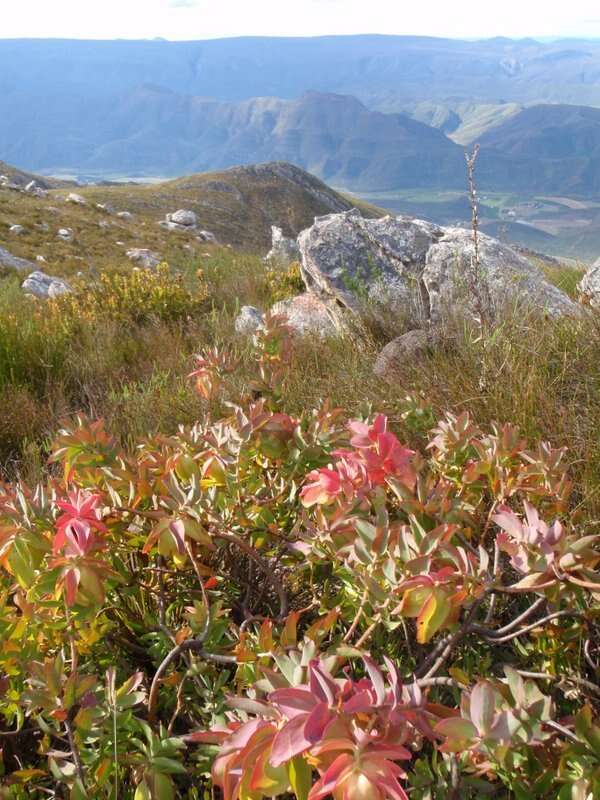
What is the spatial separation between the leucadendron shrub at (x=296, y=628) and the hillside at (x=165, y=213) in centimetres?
972

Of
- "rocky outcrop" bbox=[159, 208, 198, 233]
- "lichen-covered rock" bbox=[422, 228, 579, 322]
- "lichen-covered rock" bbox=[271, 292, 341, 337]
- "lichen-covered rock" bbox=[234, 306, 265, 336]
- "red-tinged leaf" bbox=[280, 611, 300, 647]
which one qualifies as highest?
"red-tinged leaf" bbox=[280, 611, 300, 647]

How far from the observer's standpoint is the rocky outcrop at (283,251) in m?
9.01

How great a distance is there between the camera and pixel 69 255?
2148 centimetres

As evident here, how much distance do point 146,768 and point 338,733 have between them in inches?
15.5

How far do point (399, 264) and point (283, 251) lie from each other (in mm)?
5957

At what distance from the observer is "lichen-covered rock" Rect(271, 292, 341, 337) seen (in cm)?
502

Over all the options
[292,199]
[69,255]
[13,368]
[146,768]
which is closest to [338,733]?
[146,768]

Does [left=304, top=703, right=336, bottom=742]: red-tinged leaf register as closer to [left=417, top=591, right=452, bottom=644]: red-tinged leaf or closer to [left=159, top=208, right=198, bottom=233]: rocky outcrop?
[left=417, top=591, right=452, bottom=644]: red-tinged leaf

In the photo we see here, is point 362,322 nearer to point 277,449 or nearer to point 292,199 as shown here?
point 277,449

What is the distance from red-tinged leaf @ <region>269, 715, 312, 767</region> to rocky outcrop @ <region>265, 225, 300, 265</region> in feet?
23.1

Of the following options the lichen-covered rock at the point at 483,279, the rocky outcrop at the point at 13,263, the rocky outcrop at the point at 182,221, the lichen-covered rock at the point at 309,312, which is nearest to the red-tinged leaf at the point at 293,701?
the lichen-covered rock at the point at 483,279

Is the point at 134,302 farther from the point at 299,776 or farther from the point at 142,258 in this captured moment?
the point at 142,258

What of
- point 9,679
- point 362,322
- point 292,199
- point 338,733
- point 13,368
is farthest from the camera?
point 292,199

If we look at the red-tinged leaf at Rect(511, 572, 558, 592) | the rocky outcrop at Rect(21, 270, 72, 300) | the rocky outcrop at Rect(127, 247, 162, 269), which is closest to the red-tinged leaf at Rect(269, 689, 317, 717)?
the red-tinged leaf at Rect(511, 572, 558, 592)
